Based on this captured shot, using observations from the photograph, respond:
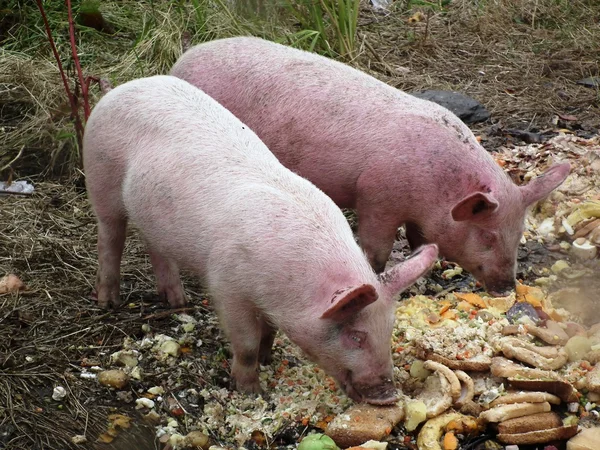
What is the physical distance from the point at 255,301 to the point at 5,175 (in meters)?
3.50

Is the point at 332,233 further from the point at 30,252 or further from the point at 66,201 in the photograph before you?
the point at 66,201

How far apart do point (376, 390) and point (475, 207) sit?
127cm

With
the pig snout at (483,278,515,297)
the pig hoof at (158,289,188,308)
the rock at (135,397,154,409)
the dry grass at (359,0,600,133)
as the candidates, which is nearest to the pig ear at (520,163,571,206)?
the pig snout at (483,278,515,297)

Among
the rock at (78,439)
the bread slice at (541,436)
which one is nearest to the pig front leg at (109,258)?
the rock at (78,439)

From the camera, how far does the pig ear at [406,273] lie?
3.85 metres

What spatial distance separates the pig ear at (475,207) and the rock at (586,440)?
1.29 m

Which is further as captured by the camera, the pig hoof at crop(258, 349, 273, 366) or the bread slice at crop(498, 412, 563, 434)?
the pig hoof at crop(258, 349, 273, 366)

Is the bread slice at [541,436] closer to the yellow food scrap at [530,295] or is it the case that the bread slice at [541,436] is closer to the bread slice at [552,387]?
the bread slice at [552,387]

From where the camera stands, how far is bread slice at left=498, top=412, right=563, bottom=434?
12.9ft

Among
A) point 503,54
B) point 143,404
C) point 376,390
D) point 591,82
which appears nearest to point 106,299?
point 143,404

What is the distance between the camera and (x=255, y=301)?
4043 millimetres

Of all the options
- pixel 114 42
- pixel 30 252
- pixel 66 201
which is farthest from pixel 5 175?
pixel 114 42

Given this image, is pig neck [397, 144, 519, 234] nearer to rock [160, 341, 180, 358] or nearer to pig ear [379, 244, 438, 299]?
pig ear [379, 244, 438, 299]

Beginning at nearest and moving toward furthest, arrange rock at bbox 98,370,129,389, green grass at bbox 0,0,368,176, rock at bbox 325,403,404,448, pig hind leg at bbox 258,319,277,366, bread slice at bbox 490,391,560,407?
rock at bbox 325,403,404,448, bread slice at bbox 490,391,560,407, rock at bbox 98,370,129,389, pig hind leg at bbox 258,319,277,366, green grass at bbox 0,0,368,176
